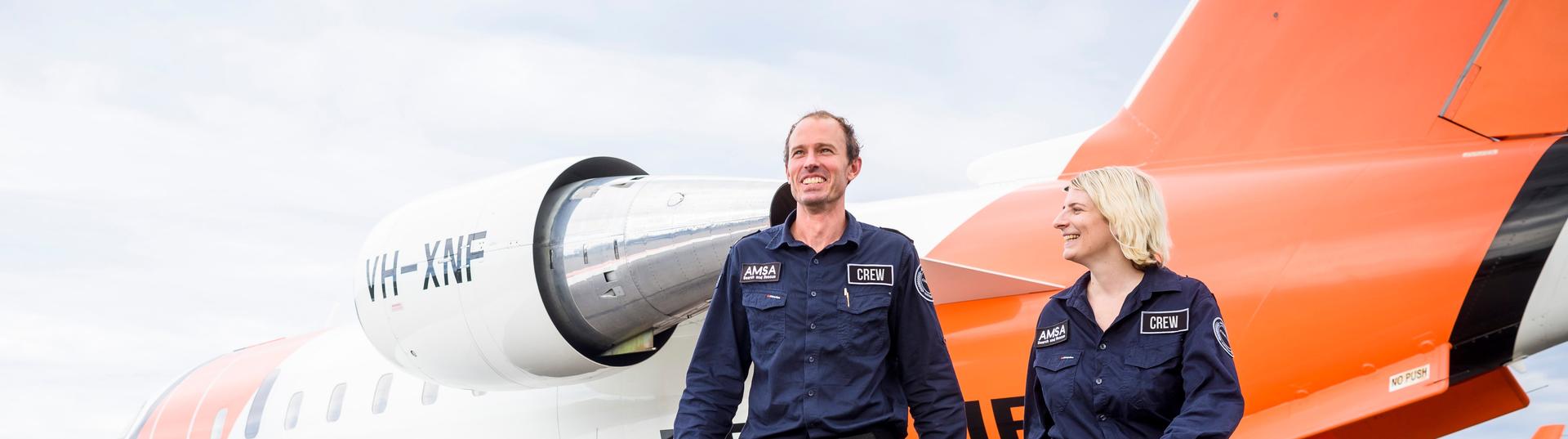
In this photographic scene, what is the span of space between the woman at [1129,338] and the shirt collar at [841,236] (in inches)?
23.9

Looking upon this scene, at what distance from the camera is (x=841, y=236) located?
11.1ft

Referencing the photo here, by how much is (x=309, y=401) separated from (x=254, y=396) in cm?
83

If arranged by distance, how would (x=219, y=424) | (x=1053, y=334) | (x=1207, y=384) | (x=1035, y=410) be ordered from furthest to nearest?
(x=219, y=424)
(x=1035, y=410)
(x=1053, y=334)
(x=1207, y=384)

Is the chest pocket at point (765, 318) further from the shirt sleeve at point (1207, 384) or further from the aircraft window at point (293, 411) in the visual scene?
the aircraft window at point (293, 411)

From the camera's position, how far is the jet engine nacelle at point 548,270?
5.48m

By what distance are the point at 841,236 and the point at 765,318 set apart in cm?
34

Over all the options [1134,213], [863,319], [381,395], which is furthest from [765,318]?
[381,395]

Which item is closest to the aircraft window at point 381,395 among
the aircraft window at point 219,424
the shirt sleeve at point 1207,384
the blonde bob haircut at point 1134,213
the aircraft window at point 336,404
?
the aircraft window at point 336,404

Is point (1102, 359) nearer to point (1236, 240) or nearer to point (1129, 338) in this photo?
point (1129, 338)

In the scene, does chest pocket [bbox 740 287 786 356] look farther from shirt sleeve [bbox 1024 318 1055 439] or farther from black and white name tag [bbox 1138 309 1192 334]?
black and white name tag [bbox 1138 309 1192 334]

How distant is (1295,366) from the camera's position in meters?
4.56

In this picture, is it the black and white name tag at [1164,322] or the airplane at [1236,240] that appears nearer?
the black and white name tag at [1164,322]

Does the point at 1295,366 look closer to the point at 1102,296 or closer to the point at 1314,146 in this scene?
the point at 1314,146

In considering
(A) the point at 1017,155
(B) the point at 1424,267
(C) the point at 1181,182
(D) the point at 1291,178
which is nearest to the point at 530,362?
(A) the point at 1017,155
